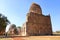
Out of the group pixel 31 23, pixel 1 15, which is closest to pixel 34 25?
pixel 31 23

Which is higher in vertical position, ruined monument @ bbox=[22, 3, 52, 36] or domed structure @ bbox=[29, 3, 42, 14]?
domed structure @ bbox=[29, 3, 42, 14]

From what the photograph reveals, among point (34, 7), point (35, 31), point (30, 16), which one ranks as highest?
point (34, 7)

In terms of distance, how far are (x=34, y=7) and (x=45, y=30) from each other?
20.9 feet

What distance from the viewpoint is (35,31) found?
23.1 metres

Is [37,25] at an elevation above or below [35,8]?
below

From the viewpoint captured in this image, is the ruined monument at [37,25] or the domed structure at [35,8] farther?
the domed structure at [35,8]

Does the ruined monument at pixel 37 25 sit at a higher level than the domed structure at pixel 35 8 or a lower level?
lower

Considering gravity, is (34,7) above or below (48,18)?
above

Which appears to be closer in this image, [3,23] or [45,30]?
[45,30]

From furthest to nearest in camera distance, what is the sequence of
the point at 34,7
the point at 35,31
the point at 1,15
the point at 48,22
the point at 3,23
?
the point at 1,15, the point at 3,23, the point at 34,7, the point at 48,22, the point at 35,31

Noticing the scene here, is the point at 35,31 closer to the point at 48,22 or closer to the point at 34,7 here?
the point at 48,22

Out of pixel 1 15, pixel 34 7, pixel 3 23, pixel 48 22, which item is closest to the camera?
pixel 48 22

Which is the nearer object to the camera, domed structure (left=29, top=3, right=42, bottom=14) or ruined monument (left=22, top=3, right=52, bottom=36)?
ruined monument (left=22, top=3, right=52, bottom=36)

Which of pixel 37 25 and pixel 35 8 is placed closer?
pixel 37 25
